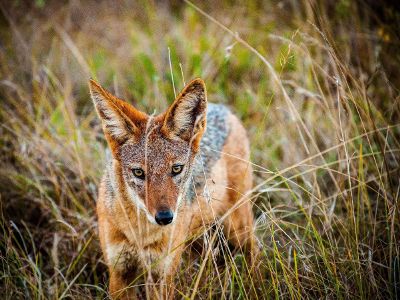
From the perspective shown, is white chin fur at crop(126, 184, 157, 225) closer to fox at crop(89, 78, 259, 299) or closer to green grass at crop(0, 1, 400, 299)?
fox at crop(89, 78, 259, 299)

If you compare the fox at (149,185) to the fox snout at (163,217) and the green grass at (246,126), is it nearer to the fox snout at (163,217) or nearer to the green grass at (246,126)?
the fox snout at (163,217)

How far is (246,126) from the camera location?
6.23m

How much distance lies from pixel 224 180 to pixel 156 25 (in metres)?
4.69

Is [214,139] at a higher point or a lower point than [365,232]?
higher

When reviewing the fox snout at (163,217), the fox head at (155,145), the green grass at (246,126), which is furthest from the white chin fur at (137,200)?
the green grass at (246,126)

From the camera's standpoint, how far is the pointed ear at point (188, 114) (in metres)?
3.12

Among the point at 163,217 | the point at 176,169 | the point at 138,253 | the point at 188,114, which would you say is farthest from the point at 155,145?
the point at 138,253

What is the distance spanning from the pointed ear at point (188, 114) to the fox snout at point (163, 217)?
1.88 ft

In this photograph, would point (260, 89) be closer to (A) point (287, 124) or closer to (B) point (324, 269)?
(A) point (287, 124)

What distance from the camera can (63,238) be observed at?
4.14 meters

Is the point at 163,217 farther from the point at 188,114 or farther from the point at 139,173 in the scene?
the point at 188,114

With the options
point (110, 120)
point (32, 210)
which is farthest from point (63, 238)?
point (110, 120)

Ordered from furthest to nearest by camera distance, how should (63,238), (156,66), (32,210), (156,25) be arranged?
(156,25), (156,66), (32,210), (63,238)

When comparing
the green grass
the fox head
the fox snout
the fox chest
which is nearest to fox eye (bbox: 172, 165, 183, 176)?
the fox head
